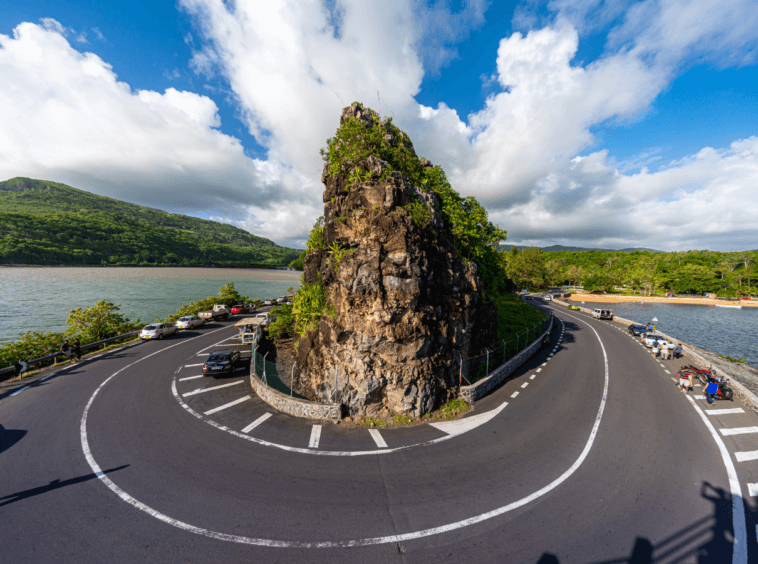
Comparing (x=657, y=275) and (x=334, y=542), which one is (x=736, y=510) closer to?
(x=334, y=542)

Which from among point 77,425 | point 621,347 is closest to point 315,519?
point 77,425

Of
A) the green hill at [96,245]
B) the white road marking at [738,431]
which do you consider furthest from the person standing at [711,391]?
the green hill at [96,245]

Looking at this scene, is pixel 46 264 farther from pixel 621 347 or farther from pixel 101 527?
pixel 621 347

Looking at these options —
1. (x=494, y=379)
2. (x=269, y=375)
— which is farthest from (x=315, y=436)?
(x=494, y=379)

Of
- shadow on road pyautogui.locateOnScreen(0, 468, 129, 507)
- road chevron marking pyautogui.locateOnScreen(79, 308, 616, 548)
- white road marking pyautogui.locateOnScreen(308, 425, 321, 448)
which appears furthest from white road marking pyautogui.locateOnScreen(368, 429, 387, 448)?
shadow on road pyautogui.locateOnScreen(0, 468, 129, 507)

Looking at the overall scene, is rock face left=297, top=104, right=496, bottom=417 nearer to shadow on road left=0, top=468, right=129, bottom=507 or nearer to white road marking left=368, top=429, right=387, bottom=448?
white road marking left=368, top=429, right=387, bottom=448

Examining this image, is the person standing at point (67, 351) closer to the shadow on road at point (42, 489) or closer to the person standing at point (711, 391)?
the shadow on road at point (42, 489)
